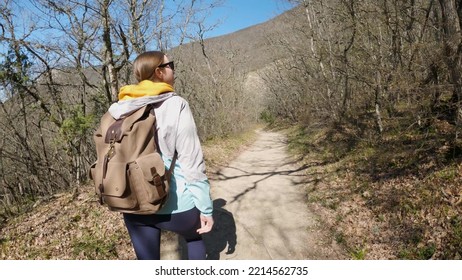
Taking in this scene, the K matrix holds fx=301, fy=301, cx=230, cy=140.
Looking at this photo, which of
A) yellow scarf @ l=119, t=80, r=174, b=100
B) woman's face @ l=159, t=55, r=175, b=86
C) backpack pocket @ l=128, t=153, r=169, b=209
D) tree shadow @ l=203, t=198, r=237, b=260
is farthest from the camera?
tree shadow @ l=203, t=198, r=237, b=260

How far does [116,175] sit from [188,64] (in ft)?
66.3

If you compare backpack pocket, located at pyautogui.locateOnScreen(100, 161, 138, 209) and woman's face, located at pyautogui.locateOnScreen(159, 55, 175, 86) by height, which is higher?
woman's face, located at pyautogui.locateOnScreen(159, 55, 175, 86)

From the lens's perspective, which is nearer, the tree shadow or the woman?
the woman

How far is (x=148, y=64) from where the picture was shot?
201 cm

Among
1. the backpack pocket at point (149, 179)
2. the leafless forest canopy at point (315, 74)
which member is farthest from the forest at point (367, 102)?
the backpack pocket at point (149, 179)

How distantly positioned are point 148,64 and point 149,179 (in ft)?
2.52

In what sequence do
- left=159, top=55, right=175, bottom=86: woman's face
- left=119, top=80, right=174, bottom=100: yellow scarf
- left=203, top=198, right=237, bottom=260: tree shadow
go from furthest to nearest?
left=203, top=198, right=237, bottom=260: tree shadow → left=159, top=55, right=175, bottom=86: woman's face → left=119, top=80, right=174, bottom=100: yellow scarf

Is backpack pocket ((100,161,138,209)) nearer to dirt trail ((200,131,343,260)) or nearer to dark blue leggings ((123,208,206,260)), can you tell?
dark blue leggings ((123,208,206,260))

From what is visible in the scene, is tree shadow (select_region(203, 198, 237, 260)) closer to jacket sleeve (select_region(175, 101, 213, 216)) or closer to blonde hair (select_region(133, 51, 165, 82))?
jacket sleeve (select_region(175, 101, 213, 216))

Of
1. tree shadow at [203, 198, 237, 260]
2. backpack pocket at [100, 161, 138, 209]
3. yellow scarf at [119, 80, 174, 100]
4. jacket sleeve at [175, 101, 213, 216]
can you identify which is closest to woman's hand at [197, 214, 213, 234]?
jacket sleeve at [175, 101, 213, 216]

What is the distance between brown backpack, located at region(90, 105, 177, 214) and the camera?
72.1 inches

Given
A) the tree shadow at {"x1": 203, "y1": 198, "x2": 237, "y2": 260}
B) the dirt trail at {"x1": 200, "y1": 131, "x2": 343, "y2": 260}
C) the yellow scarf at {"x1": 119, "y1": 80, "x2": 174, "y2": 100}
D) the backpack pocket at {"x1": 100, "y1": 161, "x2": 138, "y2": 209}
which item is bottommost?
the dirt trail at {"x1": 200, "y1": 131, "x2": 343, "y2": 260}

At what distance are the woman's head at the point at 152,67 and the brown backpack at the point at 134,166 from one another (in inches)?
10.5

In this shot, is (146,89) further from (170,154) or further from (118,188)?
(118,188)
